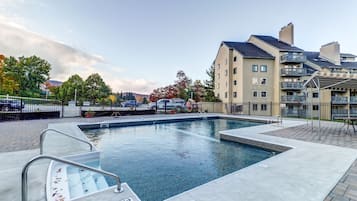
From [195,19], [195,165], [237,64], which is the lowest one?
[195,165]

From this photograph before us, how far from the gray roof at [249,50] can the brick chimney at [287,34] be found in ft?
12.7

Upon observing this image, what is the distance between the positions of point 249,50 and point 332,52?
12.3 metres

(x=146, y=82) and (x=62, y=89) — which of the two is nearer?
(x=146, y=82)

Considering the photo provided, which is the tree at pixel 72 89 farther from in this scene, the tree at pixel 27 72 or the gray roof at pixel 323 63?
the gray roof at pixel 323 63

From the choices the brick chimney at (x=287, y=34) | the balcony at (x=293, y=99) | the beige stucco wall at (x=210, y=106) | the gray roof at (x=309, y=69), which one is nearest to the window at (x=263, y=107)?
the balcony at (x=293, y=99)

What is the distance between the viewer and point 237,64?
21.9m

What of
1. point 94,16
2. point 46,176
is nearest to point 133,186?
point 46,176

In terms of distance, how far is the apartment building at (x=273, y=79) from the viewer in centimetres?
2094

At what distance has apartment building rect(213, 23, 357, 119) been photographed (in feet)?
68.7

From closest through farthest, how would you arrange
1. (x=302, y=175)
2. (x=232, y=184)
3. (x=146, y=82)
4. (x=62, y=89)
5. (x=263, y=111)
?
(x=232, y=184) → (x=302, y=175) → (x=263, y=111) → (x=146, y=82) → (x=62, y=89)

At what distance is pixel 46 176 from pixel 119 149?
9.78 feet

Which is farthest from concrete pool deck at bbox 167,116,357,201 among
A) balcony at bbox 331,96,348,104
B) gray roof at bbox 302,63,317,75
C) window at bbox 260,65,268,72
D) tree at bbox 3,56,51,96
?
tree at bbox 3,56,51,96

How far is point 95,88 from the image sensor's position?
35.1 m

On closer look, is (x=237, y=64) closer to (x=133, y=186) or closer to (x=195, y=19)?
(x=195, y=19)
